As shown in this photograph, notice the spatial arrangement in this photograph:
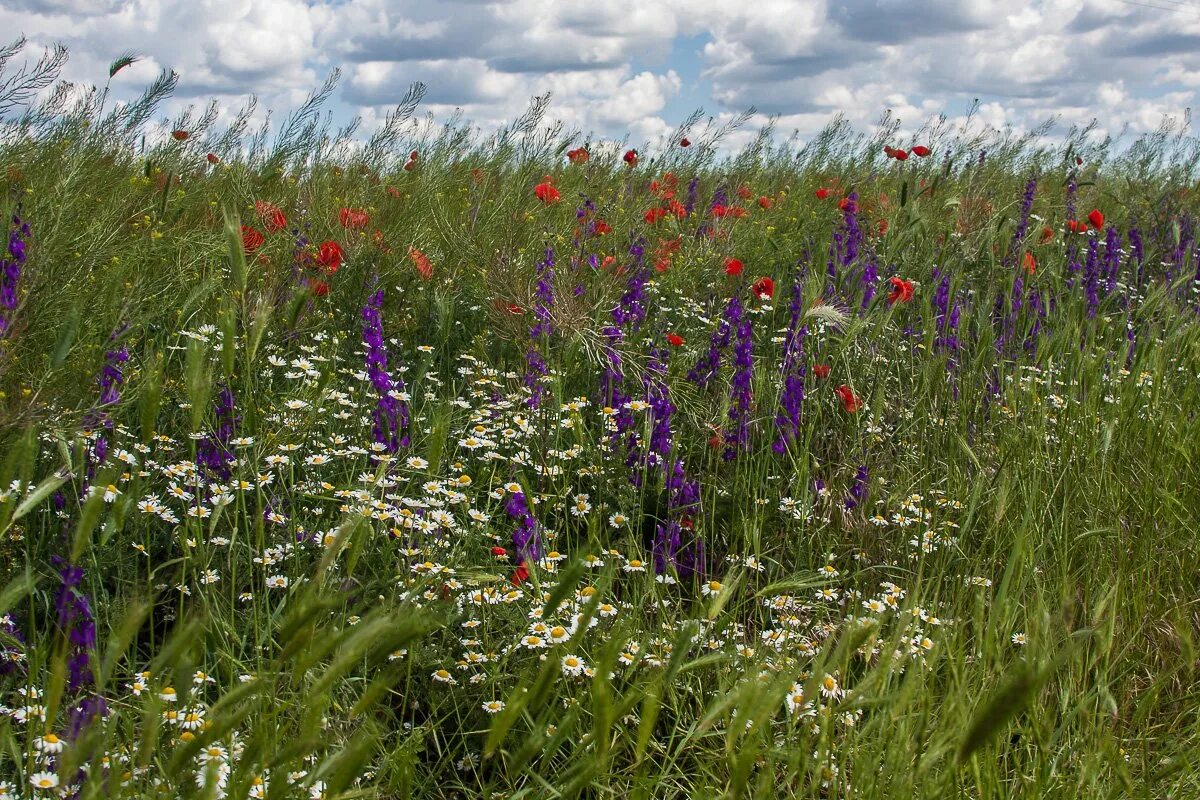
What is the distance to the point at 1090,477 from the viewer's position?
7.92 feet

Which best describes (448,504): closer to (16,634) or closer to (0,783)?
(16,634)

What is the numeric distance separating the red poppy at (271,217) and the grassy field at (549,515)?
0.11 feet

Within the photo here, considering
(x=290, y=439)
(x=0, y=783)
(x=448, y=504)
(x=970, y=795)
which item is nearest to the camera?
(x=0, y=783)

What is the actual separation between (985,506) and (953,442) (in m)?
0.30

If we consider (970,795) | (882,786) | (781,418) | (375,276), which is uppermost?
(375,276)

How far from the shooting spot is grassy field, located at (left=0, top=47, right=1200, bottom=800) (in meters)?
1.18

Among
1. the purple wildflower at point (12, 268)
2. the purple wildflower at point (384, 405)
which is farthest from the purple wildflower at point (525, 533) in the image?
the purple wildflower at point (12, 268)

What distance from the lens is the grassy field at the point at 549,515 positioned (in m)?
1.18

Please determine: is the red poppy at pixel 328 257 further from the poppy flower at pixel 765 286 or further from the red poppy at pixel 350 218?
the poppy flower at pixel 765 286

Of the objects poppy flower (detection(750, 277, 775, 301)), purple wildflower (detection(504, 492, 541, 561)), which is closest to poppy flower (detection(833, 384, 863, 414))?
poppy flower (detection(750, 277, 775, 301))

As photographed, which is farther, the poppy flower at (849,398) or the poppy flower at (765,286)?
the poppy flower at (765,286)

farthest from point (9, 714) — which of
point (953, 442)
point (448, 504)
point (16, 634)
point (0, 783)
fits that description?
point (953, 442)

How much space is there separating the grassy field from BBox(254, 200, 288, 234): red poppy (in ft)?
0.11

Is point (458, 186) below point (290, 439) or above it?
above
